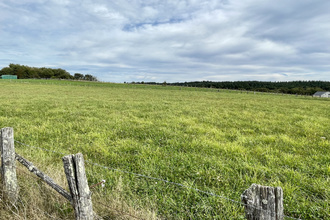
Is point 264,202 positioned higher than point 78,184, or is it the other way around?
point 264,202

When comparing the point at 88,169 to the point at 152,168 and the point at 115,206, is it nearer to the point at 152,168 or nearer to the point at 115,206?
the point at 152,168

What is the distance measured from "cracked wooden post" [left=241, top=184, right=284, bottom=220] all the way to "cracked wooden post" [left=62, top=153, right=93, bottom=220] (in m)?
2.02

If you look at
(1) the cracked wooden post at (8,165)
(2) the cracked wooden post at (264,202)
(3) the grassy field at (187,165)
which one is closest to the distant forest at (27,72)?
(3) the grassy field at (187,165)

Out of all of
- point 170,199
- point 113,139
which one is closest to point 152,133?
point 113,139

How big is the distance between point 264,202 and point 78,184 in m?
2.25

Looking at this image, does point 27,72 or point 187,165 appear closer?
point 187,165

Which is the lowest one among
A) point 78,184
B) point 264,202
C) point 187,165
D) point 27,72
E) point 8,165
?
point 187,165

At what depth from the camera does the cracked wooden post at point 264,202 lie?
1736mm

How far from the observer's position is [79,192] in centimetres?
264

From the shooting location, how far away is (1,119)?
1105cm

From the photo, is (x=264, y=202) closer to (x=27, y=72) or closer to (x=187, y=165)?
(x=187, y=165)

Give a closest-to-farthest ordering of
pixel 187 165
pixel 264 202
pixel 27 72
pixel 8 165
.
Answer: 1. pixel 264 202
2. pixel 8 165
3. pixel 187 165
4. pixel 27 72

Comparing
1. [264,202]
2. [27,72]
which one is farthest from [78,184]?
[27,72]

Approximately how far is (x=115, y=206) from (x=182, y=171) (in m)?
2.22
